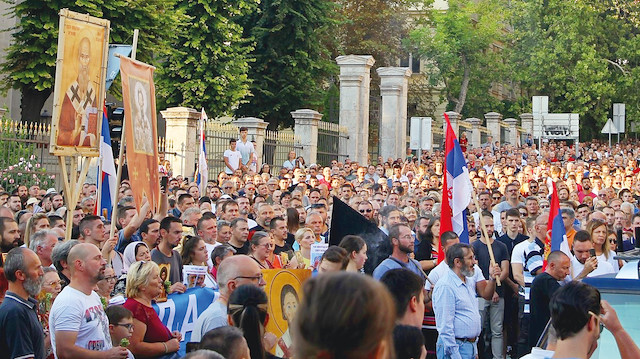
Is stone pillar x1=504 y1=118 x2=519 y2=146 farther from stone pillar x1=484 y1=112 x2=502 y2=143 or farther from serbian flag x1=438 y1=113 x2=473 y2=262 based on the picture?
serbian flag x1=438 y1=113 x2=473 y2=262

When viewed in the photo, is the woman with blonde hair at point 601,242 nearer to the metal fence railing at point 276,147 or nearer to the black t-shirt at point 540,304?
the black t-shirt at point 540,304

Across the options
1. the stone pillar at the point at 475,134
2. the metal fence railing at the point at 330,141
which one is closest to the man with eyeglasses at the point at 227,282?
the metal fence railing at the point at 330,141

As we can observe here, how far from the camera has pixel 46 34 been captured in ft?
94.7

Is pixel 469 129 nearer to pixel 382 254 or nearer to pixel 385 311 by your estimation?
pixel 382 254

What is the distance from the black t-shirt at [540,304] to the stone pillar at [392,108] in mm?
23983

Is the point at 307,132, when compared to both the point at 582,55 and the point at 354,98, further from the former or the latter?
the point at 582,55

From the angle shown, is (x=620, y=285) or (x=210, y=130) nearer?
(x=620, y=285)

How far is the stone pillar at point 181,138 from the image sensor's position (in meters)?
23.4

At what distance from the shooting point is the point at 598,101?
54.0 m

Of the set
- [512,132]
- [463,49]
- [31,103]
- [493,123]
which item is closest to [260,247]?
[31,103]

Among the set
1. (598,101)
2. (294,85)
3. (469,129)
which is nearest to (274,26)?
(294,85)

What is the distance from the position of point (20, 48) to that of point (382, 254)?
73.0ft

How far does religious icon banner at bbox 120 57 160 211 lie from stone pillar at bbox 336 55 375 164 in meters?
20.9

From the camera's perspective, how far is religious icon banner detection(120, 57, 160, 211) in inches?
384
